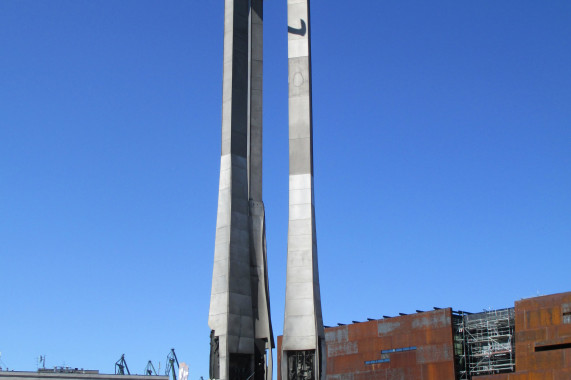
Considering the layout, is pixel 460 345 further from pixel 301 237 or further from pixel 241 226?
pixel 241 226

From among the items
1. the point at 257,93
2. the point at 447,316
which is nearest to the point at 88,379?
the point at 447,316

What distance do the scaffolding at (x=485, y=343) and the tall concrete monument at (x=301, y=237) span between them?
52804mm

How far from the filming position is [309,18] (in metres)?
46.0

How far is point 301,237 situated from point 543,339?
155 feet

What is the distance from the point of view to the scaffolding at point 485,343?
8944 centimetres

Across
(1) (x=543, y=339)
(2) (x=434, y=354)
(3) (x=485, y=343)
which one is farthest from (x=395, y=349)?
(1) (x=543, y=339)

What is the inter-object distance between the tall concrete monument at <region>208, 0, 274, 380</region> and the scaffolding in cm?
5220

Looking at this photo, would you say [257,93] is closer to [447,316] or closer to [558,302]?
[558,302]

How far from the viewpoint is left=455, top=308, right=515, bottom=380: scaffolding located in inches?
3521

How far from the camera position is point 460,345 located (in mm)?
91812

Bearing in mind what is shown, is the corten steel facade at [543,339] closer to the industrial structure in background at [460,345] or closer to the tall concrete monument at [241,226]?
the industrial structure in background at [460,345]

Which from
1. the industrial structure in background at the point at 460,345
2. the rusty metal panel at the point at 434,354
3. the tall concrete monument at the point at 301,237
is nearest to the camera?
the tall concrete monument at the point at 301,237

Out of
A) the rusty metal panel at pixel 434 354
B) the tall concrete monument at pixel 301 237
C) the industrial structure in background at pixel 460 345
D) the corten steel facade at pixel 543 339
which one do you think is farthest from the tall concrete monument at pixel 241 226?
the rusty metal panel at pixel 434 354

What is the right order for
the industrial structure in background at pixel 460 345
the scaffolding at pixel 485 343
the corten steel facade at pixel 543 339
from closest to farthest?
1. the corten steel facade at pixel 543 339
2. the industrial structure in background at pixel 460 345
3. the scaffolding at pixel 485 343
